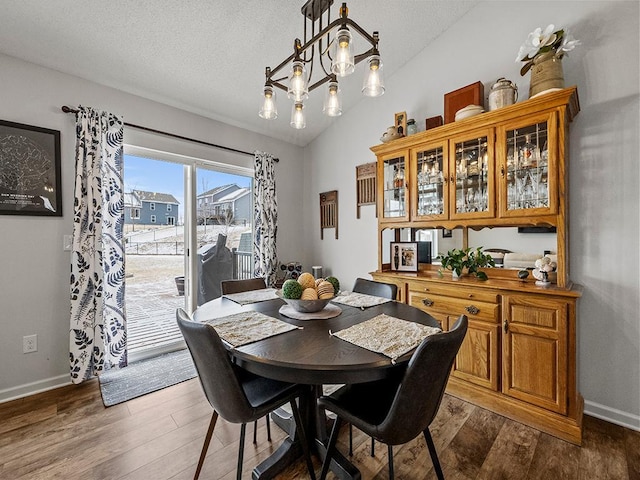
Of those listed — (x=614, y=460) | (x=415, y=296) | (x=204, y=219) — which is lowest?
(x=614, y=460)

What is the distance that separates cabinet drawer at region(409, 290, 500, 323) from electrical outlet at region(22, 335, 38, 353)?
9.78 feet

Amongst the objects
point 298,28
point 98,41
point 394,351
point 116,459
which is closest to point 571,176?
point 394,351

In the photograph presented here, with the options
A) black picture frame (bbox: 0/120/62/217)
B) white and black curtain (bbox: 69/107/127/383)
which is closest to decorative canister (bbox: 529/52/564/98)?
white and black curtain (bbox: 69/107/127/383)

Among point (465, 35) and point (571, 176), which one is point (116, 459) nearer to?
point (571, 176)

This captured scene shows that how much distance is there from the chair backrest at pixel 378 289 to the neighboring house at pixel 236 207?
190 cm

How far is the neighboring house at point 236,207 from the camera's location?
339 centimetres

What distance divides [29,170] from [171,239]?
1.19 meters

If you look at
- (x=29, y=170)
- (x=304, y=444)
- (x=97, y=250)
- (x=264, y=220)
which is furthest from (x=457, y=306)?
(x=29, y=170)

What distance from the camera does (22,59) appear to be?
2.17 meters

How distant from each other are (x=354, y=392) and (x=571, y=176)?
6.95 ft

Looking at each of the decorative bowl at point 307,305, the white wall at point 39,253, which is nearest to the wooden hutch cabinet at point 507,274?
the decorative bowl at point 307,305

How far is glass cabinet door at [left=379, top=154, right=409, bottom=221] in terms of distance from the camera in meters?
2.66

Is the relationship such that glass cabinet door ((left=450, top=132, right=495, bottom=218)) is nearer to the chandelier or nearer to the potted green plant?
the potted green plant

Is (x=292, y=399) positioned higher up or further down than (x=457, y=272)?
A: further down
